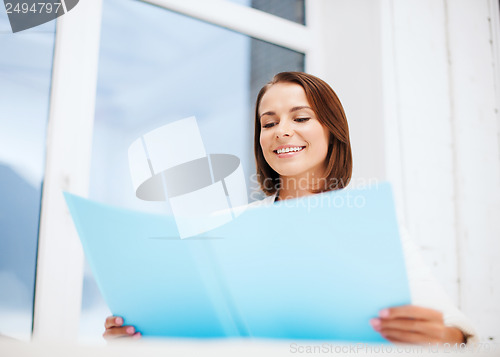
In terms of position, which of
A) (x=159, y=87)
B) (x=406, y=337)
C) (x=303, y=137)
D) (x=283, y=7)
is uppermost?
(x=283, y=7)

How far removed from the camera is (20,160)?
1227 mm

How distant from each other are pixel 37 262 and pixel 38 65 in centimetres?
61

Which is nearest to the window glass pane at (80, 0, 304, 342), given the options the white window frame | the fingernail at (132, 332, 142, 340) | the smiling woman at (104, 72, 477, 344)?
the white window frame

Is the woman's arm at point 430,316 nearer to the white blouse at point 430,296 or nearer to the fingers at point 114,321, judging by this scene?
the white blouse at point 430,296

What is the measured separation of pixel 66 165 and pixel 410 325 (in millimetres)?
1144

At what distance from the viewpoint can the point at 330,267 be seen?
0.46 metres

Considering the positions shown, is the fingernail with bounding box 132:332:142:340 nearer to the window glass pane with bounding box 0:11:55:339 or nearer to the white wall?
the window glass pane with bounding box 0:11:55:339

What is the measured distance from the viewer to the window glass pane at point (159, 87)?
1.38 metres

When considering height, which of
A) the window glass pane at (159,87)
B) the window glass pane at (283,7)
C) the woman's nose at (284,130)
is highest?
the window glass pane at (283,7)

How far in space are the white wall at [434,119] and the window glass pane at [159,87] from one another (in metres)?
0.42

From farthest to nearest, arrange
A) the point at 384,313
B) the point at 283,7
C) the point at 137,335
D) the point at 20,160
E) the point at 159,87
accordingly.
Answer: the point at 283,7 < the point at 159,87 < the point at 20,160 < the point at 137,335 < the point at 384,313

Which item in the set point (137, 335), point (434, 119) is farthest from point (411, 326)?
point (434, 119)

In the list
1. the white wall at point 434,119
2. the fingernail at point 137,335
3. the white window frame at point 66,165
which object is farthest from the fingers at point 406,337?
the white wall at point 434,119

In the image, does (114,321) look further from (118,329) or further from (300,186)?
(300,186)
